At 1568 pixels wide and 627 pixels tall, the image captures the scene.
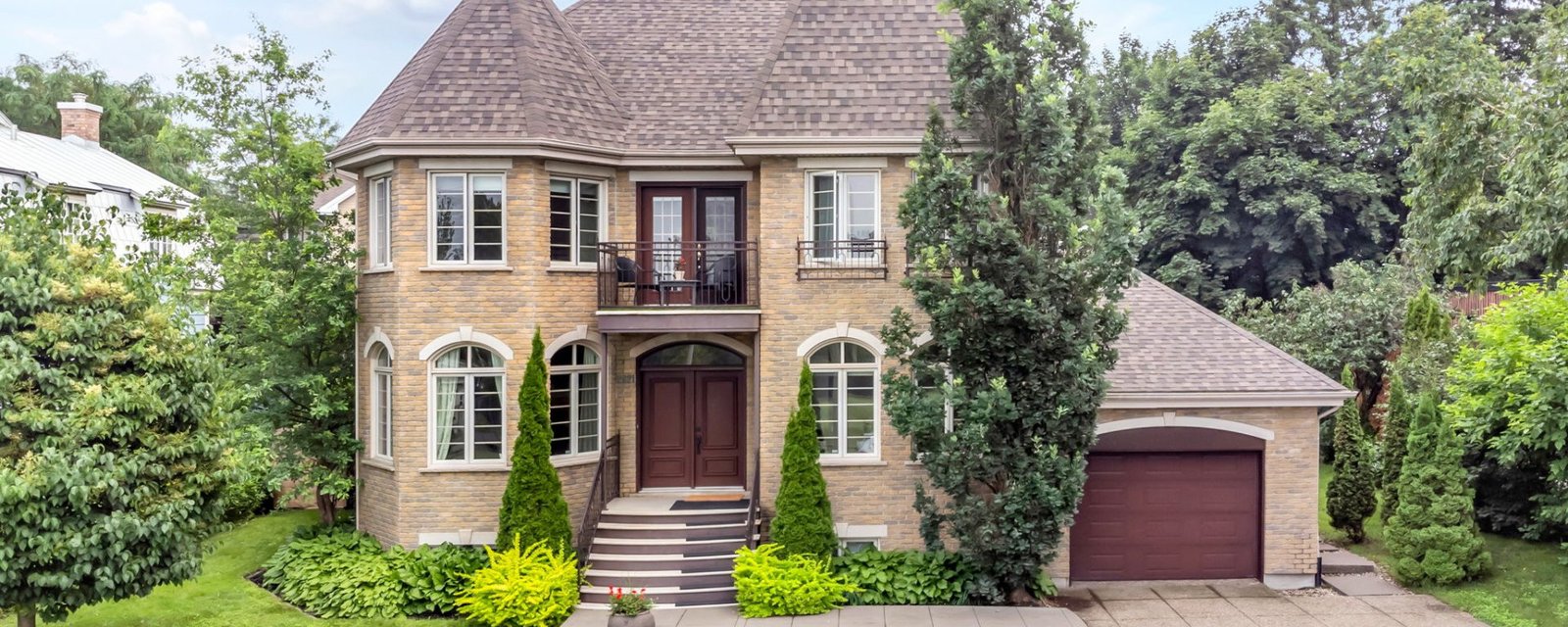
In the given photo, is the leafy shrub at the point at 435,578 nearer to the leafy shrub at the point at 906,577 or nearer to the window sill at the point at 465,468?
the window sill at the point at 465,468

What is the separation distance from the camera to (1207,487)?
14.8 metres

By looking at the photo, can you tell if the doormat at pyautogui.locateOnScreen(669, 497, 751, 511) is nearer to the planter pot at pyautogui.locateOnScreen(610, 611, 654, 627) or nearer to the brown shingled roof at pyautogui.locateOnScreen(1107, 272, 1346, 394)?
the planter pot at pyautogui.locateOnScreen(610, 611, 654, 627)

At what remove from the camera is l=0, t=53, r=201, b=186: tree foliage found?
39812mm

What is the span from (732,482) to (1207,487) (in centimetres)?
703

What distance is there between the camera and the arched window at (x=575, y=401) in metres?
14.9

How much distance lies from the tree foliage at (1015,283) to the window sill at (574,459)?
4.88 metres

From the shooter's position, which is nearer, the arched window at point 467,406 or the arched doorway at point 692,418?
the arched window at point 467,406

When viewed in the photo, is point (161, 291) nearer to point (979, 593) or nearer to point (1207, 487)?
point (979, 593)

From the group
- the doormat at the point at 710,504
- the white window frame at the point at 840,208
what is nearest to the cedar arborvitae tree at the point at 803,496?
the doormat at the point at 710,504

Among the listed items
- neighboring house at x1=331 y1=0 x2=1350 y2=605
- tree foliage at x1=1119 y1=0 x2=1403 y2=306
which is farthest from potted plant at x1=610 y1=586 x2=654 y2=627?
tree foliage at x1=1119 y1=0 x2=1403 y2=306

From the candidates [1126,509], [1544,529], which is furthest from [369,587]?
[1544,529]

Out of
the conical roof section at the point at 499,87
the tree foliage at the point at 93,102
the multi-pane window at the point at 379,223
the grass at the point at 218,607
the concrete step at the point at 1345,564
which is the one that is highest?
the tree foliage at the point at 93,102

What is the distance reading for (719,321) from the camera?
14500 millimetres

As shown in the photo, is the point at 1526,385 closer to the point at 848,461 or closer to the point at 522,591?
the point at 848,461
